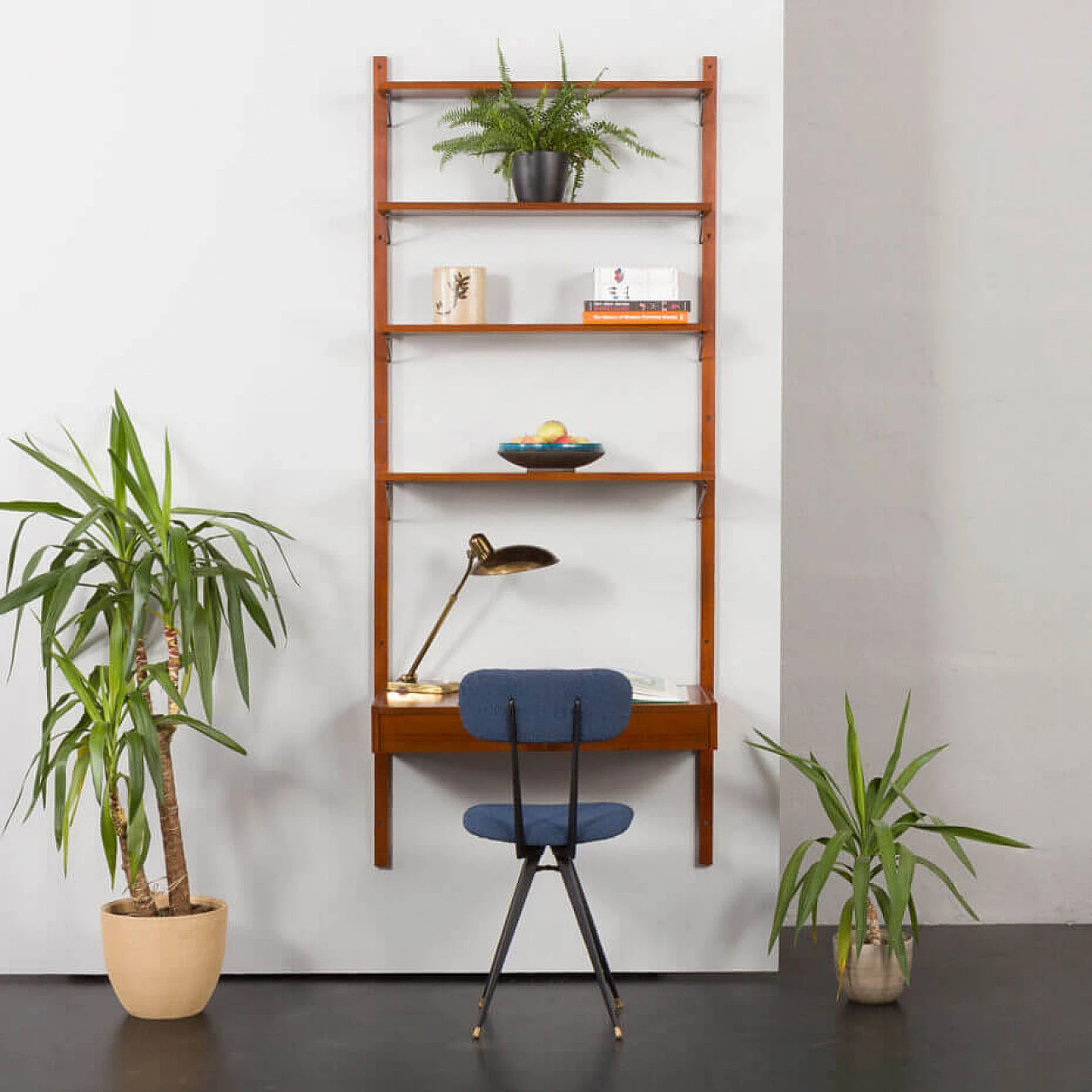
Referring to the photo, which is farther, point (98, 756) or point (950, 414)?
point (950, 414)

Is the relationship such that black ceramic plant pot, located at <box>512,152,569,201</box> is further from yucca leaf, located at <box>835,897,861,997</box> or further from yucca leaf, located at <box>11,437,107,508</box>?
yucca leaf, located at <box>835,897,861,997</box>

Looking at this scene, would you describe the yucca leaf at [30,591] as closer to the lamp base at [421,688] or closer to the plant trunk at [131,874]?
the plant trunk at [131,874]

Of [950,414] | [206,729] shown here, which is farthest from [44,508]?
[950,414]

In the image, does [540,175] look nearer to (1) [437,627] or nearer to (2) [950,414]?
(1) [437,627]

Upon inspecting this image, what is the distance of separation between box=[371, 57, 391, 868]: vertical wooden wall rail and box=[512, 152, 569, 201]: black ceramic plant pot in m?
0.38

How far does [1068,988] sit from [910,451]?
5.24ft

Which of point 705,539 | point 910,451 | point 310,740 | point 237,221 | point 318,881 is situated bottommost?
point 318,881

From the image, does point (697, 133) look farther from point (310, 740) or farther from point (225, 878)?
point (225, 878)

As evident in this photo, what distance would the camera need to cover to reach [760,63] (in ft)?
11.8

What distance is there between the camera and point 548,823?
3031mm

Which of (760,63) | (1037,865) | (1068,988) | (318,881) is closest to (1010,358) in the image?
(760,63)

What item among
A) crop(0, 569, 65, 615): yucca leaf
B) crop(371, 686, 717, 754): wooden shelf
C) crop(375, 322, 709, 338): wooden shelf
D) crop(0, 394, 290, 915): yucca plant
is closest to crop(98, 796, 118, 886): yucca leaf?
crop(0, 394, 290, 915): yucca plant

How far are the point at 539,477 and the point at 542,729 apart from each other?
75 cm

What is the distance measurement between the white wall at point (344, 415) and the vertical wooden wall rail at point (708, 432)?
0.05 metres
